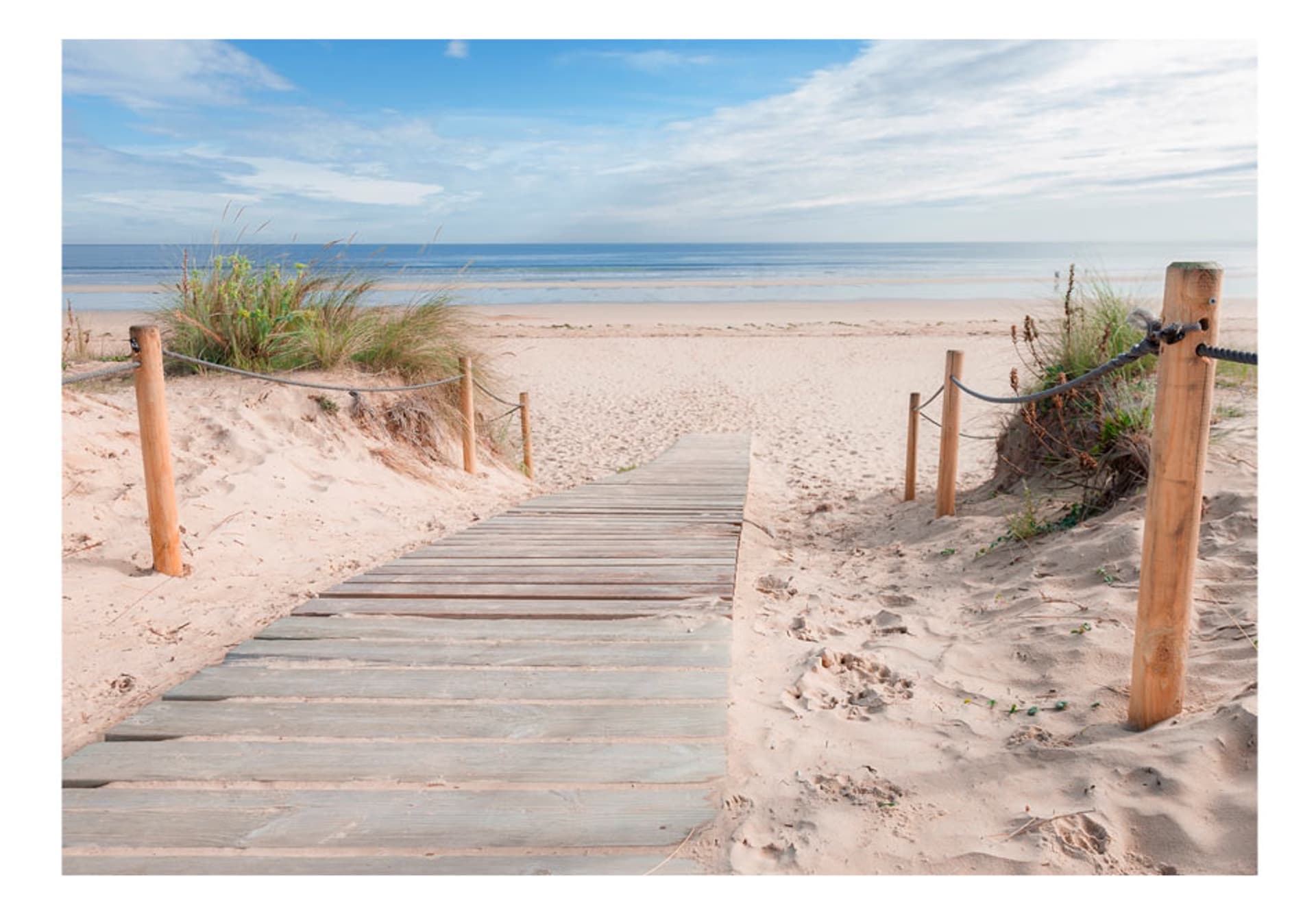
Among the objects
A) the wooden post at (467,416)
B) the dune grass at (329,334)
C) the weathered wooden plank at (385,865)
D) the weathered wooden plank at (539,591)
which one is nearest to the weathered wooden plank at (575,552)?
the weathered wooden plank at (539,591)

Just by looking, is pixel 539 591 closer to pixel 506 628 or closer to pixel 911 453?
pixel 506 628

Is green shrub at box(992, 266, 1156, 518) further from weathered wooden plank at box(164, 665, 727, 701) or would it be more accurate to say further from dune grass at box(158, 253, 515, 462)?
dune grass at box(158, 253, 515, 462)

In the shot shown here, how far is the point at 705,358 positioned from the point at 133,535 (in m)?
13.8

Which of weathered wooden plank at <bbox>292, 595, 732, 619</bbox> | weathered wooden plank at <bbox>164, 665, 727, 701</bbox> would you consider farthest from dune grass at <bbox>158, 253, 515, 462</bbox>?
weathered wooden plank at <bbox>164, 665, 727, 701</bbox>

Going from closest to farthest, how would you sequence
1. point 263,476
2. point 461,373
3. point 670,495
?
point 263,476 < point 670,495 < point 461,373

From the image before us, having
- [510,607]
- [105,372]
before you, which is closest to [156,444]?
[105,372]

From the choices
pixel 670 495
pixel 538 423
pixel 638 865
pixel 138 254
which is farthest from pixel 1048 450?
pixel 138 254

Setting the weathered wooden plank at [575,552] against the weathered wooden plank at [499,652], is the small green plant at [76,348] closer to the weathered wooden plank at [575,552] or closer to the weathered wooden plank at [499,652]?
the weathered wooden plank at [575,552]

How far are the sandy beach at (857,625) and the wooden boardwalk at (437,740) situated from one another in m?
0.19

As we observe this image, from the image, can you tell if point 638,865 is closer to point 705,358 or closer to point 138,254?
point 705,358

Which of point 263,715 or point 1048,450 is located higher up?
point 1048,450

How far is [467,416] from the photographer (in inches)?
272

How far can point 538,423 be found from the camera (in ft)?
37.9

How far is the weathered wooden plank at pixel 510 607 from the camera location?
3.42 meters
